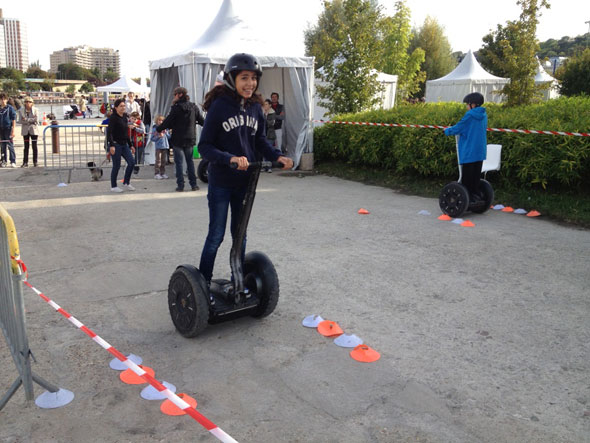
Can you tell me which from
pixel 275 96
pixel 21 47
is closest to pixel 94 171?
pixel 275 96

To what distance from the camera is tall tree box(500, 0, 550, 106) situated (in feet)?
39.1

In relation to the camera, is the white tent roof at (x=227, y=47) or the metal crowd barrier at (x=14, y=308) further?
the white tent roof at (x=227, y=47)

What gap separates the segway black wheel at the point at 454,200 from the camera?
25.6ft

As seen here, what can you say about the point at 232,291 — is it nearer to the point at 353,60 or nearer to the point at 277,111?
the point at 277,111

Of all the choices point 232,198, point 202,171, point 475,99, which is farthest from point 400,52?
point 232,198

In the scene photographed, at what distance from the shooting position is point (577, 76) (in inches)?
1017

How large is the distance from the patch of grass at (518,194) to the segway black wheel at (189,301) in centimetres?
618

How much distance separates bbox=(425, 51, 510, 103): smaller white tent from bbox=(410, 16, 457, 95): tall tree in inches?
711

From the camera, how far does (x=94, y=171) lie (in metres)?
11.5

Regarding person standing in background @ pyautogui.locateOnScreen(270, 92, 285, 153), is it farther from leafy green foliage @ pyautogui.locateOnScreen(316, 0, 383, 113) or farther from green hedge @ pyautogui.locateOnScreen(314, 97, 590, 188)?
leafy green foliage @ pyautogui.locateOnScreen(316, 0, 383, 113)

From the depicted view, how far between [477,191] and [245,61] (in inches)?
218

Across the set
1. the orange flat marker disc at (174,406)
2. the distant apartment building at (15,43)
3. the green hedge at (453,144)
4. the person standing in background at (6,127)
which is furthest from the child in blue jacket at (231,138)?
the distant apartment building at (15,43)

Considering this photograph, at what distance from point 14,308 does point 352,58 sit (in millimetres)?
12896

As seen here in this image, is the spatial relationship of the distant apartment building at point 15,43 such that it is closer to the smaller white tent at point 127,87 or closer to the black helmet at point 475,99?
the smaller white tent at point 127,87
